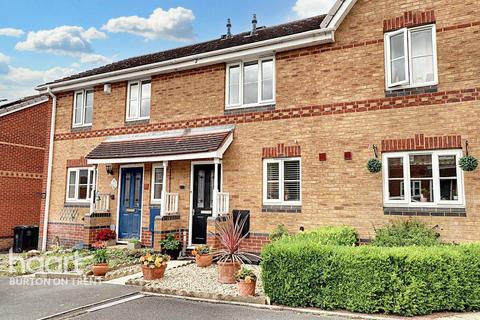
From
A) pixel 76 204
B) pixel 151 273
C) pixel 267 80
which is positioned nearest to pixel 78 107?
pixel 76 204

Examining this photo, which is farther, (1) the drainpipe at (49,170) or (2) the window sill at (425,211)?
(1) the drainpipe at (49,170)

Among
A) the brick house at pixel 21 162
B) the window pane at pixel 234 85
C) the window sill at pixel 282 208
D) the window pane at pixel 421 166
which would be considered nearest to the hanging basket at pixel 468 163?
the window pane at pixel 421 166

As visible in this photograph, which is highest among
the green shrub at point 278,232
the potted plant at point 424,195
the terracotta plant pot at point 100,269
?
the potted plant at point 424,195

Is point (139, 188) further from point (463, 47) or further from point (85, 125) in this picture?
point (463, 47)

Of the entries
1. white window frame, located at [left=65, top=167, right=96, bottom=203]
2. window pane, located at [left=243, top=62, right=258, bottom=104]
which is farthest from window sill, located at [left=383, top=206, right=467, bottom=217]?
white window frame, located at [left=65, top=167, right=96, bottom=203]

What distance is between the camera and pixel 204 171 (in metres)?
12.4

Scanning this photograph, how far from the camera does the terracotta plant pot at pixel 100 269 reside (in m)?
9.36

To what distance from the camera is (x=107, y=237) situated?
43.4ft

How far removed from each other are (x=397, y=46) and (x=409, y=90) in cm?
127

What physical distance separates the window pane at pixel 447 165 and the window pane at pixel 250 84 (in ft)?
18.0

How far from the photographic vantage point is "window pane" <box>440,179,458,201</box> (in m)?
8.80

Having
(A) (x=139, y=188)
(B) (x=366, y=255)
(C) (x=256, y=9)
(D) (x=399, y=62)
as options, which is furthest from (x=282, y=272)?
Result: (C) (x=256, y=9)

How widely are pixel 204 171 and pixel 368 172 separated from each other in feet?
17.3

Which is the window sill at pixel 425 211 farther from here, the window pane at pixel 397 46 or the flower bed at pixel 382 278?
the window pane at pixel 397 46
